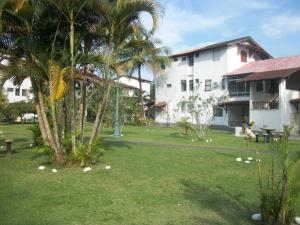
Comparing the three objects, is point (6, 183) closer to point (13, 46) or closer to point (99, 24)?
point (13, 46)

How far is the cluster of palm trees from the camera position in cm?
1021

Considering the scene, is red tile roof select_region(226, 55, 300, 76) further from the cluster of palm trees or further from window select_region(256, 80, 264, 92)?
the cluster of palm trees

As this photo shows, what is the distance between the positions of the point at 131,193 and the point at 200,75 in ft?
120

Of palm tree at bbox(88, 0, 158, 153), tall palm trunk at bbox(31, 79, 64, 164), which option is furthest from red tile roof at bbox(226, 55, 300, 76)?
tall palm trunk at bbox(31, 79, 64, 164)

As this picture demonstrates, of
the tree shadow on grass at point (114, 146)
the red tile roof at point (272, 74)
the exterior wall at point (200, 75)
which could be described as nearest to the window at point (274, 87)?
the red tile roof at point (272, 74)

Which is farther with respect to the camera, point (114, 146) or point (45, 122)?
point (114, 146)

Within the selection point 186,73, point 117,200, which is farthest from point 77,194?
point 186,73

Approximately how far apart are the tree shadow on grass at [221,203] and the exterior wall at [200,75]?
94.5ft

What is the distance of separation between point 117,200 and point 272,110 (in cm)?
2780

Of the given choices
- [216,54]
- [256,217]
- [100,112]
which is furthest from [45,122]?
[216,54]

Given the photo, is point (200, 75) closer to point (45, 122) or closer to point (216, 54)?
point (216, 54)

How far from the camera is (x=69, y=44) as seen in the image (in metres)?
11.3

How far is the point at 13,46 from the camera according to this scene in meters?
10.8

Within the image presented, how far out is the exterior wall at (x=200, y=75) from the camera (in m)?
40.9
